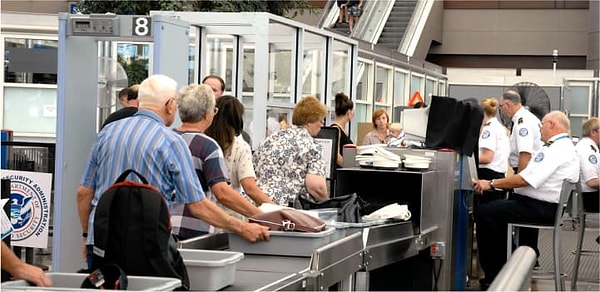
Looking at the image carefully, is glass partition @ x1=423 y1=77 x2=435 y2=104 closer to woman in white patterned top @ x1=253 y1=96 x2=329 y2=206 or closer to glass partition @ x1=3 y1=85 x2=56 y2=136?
glass partition @ x1=3 y1=85 x2=56 y2=136

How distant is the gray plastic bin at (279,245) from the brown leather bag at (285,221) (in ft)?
0.18

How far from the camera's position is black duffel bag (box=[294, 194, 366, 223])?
22.1ft

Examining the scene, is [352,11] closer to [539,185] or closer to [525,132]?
[525,132]

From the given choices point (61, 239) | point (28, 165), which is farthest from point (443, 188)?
point (28, 165)

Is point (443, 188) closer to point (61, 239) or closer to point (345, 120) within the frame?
point (345, 120)

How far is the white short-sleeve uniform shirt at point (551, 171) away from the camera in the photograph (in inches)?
353

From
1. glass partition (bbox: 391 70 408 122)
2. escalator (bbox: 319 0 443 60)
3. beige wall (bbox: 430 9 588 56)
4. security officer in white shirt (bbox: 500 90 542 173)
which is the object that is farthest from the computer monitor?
beige wall (bbox: 430 9 588 56)

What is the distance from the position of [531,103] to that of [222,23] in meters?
10.4

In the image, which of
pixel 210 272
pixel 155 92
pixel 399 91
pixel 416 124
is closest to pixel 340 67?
pixel 416 124

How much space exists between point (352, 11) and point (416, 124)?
1573 cm

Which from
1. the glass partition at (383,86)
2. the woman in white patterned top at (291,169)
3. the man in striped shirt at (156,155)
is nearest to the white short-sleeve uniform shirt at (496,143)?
the woman in white patterned top at (291,169)

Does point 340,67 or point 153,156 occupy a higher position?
point 340,67

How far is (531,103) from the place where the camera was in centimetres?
1892

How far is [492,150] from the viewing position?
1052cm
